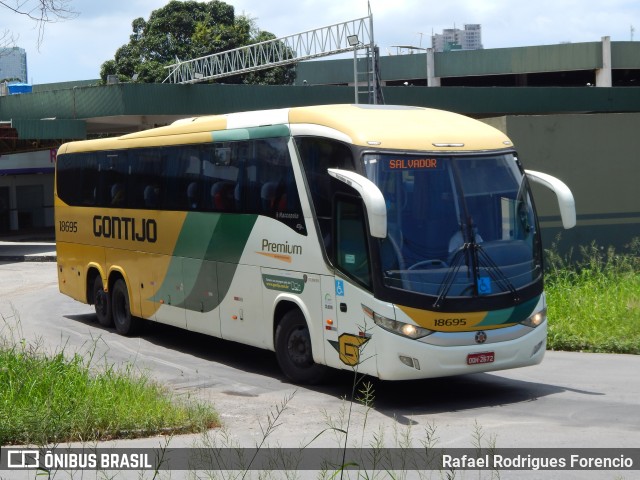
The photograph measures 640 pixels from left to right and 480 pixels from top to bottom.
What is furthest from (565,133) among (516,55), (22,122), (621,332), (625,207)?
(516,55)

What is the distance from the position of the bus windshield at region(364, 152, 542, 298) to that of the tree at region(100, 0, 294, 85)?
6059 centimetres

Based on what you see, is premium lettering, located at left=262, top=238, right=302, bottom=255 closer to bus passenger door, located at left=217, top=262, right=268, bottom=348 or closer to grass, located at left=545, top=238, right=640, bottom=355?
bus passenger door, located at left=217, top=262, right=268, bottom=348

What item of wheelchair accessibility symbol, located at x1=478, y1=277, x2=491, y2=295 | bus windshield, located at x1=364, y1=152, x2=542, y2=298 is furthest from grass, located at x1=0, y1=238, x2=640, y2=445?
wheelchair accessibility symbol, located at x1=478, y1=277, x2=491, y2=295

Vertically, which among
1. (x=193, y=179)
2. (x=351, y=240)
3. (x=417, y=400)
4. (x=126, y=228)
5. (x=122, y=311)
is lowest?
(x=417, y=400)

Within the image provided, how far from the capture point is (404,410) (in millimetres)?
11305

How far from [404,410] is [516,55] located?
5700 cm

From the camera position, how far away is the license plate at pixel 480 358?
436 inches

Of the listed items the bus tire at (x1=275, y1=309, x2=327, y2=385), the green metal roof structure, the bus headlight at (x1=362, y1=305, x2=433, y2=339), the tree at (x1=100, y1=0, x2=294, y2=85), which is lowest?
the bus tire at (x1=275, y1=309, x2=327, y2=385)

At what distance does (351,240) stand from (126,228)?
6.89 metres

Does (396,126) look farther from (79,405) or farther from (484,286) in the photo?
(79,405)

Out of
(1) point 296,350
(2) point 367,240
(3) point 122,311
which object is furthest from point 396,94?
(2) point 367,240

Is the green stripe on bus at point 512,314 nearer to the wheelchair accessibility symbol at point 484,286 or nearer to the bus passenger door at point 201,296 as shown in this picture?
the wheelchair accessibility symbol at point 484,286

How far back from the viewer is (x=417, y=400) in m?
11.9

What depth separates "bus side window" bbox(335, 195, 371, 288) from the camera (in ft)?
36.7
